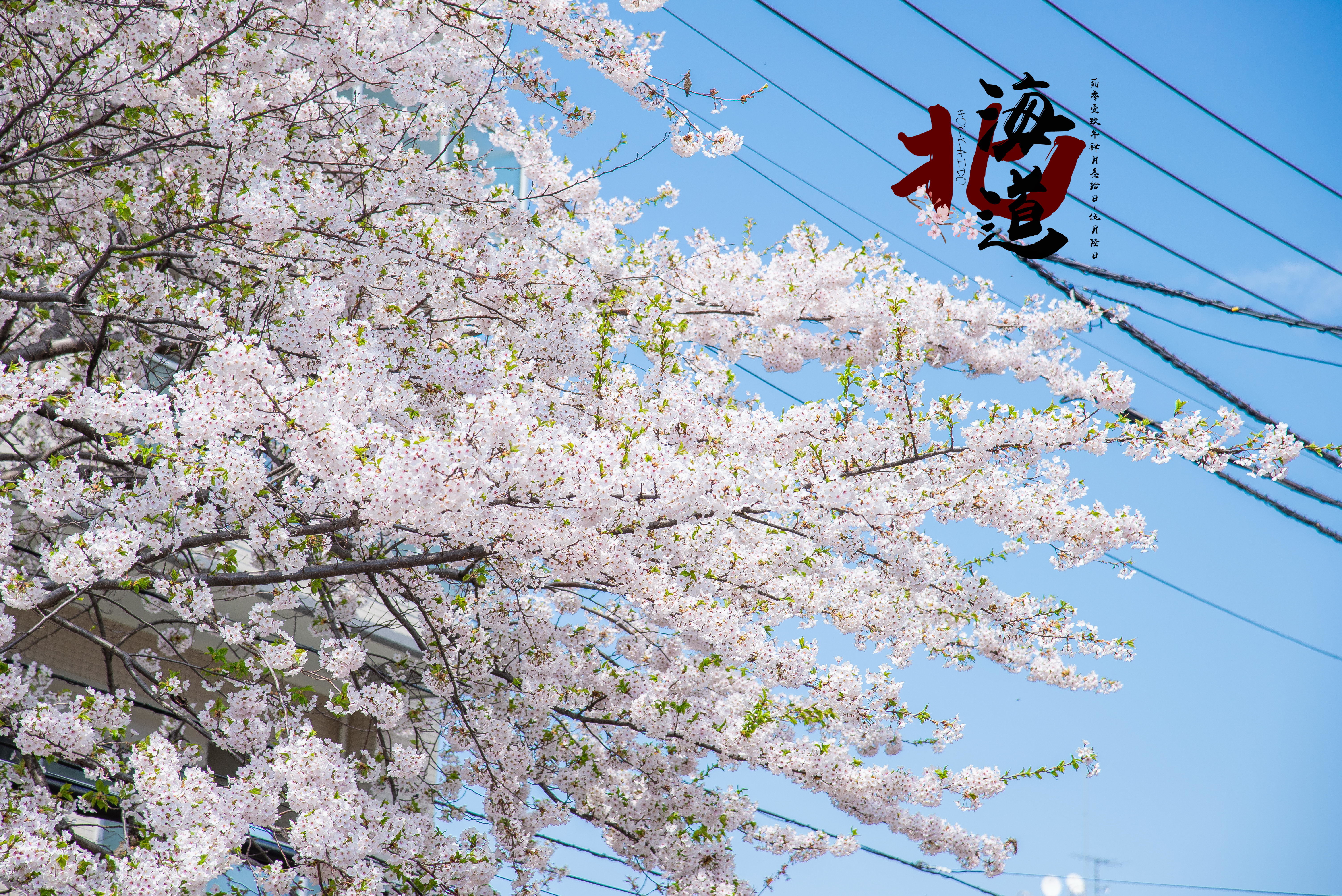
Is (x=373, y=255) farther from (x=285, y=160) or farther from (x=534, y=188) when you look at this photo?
(x=534, y=188)

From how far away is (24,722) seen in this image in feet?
14.4

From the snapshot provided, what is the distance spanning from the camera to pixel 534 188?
670cm

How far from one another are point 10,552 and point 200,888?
217cm

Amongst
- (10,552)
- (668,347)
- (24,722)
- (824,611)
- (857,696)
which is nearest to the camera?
(24,722)

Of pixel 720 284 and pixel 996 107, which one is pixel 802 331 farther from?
pixel 996 107

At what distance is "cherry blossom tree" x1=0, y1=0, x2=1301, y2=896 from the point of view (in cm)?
405

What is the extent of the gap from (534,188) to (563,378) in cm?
168

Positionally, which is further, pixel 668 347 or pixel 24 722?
pixel 668 347

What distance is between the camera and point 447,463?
349 centimetres

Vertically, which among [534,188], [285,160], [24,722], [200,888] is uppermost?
[534,188]

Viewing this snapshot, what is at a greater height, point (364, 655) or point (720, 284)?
point (720, 284)

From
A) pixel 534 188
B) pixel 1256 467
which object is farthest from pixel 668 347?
pixel 1256 467

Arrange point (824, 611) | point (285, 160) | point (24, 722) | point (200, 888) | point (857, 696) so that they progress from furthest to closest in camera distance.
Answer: point (857, 696), point (824, 611), point (285, 160), point (24, 722), point (200, 888)

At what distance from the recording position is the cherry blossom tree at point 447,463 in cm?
405
